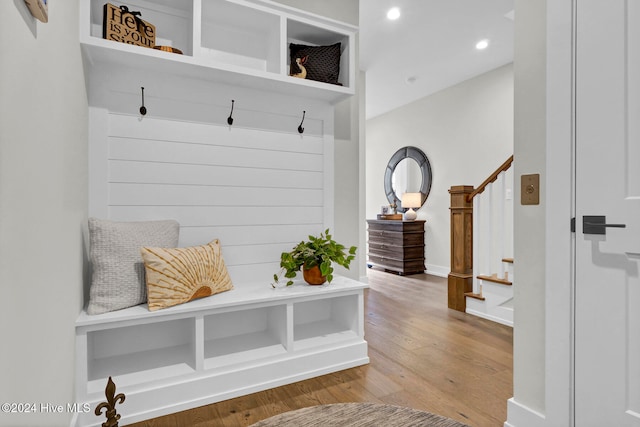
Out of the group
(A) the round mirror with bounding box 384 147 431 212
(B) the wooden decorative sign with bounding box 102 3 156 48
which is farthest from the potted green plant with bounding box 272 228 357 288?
(A) the round mirror with bounding box 384 147 431 212

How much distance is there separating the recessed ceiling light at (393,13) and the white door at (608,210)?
2.26m

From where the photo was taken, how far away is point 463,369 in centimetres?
220

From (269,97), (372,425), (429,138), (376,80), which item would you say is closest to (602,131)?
(372,425)

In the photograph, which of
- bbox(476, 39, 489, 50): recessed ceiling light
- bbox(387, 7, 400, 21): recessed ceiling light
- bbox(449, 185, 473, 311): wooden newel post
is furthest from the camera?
bbox(476, 39, 489, 50): recessed ceiling light

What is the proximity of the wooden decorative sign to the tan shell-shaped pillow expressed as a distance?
104 centimetres

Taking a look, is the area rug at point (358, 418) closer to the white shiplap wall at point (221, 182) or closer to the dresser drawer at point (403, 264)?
the white shiplap wall at point (221, 182)

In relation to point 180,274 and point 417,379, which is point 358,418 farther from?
point 417,379

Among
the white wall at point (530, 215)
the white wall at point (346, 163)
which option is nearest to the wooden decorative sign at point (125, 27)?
the white wall at point (346, 163)

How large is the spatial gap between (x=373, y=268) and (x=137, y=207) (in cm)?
457

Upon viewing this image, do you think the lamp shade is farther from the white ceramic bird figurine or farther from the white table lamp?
the white ceramic bird figurine

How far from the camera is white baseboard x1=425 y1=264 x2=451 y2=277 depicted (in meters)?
5.24

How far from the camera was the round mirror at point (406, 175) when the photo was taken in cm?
568

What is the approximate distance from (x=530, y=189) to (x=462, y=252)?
2080mm

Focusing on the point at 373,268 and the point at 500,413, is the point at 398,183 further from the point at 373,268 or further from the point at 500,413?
the point at 500,413
